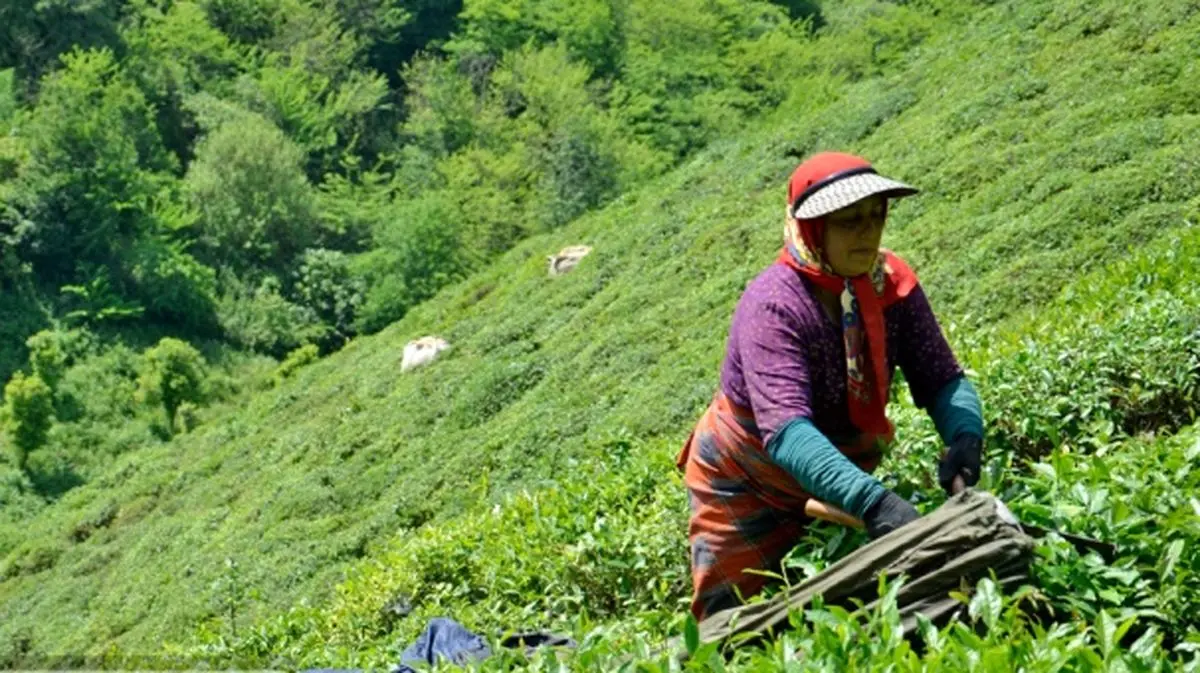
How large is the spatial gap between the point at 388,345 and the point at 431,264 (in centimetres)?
1914

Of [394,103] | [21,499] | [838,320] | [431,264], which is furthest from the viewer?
[394,103]

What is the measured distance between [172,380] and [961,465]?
35379 mm

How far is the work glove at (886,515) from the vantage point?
3348mm

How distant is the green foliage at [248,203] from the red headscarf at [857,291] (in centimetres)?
4808

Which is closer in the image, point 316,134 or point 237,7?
point 316,134

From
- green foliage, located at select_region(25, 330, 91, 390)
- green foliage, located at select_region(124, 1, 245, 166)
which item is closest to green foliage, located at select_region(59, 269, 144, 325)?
green foliage, located at select_region(25, 330, 91, 390)

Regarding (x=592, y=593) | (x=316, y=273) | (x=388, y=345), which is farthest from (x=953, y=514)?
(x=316, y=273)

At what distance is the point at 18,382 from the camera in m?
35.8

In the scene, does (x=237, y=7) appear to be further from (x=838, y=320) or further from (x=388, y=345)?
(x=838, y=320)

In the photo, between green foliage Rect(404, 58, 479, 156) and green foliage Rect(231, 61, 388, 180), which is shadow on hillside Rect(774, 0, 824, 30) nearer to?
green foliage Rect(404, 58, 479, 156)

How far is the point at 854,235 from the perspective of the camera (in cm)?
364

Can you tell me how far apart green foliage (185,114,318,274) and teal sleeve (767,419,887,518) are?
48.3m

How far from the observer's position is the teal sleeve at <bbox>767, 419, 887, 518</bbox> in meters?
3.38

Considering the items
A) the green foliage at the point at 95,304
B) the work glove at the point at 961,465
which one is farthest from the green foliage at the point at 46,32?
the work glove at the point at 961,465
